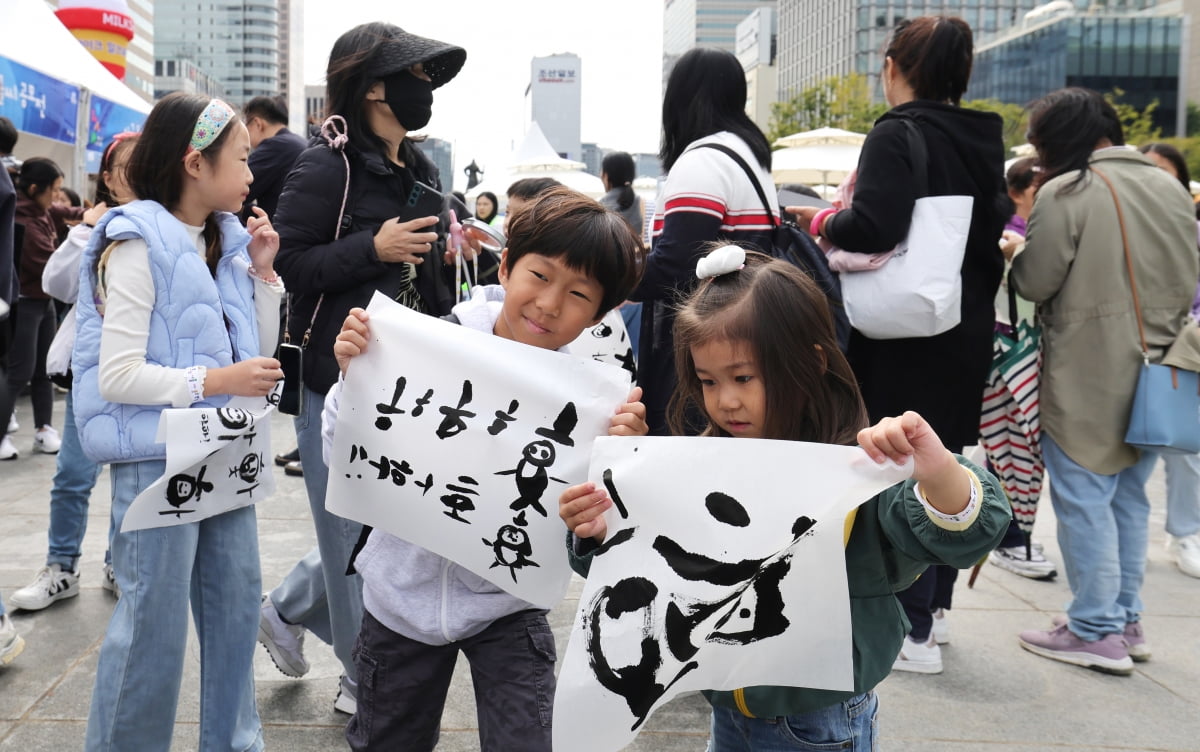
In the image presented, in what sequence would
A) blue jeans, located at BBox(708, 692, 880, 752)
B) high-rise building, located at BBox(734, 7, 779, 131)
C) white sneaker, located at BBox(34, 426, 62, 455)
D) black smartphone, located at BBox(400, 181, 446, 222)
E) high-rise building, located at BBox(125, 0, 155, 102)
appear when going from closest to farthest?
1. blue jeans, located at BBox(708, 692, 880, 752)
2. black smartphone, located at BBox(400, 181, 446, 222)
3. white sneaker, located at BBox(34, 426, 62, 455)
4. high-rise building, located at BBox(125, 0, 155, 102)
5. high-rise building, located at BBox(734, 7, 779, 131)

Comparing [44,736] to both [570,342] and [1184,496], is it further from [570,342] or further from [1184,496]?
[1184,496]

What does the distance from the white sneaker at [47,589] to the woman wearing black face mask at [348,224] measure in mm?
1568

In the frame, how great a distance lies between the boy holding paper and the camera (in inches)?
76.7

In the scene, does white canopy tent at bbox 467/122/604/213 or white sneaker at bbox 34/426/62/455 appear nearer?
white sneaker at bbox 34/426/62/455

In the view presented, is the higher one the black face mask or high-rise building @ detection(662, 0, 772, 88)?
high-rise building @ detection(662, 0, 772, 88)

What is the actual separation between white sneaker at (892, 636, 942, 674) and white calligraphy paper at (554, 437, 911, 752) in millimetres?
2098

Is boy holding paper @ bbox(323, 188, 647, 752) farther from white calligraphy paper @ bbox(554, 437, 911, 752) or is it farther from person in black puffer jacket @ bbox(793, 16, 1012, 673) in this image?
person in black puffer jacket @ bbox(793, 16, 1012, 673)

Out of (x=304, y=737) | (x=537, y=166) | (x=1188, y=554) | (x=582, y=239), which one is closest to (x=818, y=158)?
(x=537, y=166)

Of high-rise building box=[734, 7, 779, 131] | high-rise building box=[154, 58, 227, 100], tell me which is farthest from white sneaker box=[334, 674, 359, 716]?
high-rise building box=[154, 58, 227, 100]

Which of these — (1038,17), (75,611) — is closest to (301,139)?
(75,611)

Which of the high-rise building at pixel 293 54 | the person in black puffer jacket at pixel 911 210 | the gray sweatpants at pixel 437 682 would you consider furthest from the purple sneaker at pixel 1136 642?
the high-rise building at pixel 293 54

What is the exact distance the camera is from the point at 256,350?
2479 millimetres

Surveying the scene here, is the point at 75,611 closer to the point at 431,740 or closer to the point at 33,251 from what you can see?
the point at 431,740

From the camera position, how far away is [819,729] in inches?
64.6
